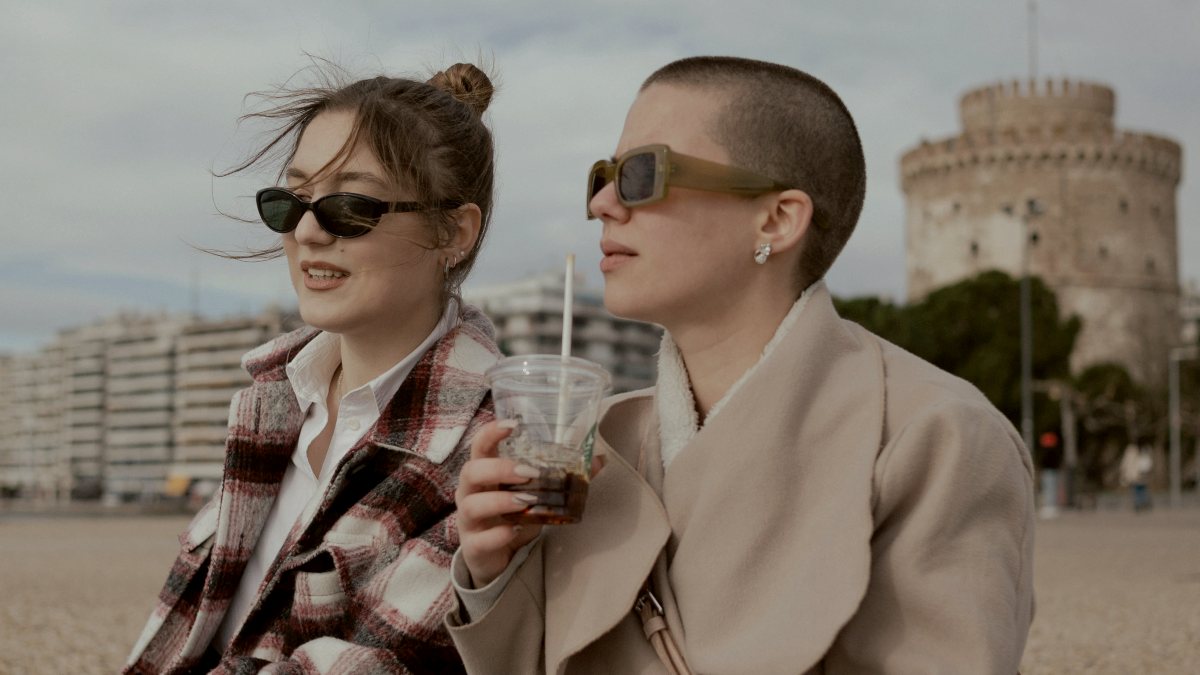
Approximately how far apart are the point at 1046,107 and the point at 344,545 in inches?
2328

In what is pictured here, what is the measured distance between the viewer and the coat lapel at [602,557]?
2.19 meters

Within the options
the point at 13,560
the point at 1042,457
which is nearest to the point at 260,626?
the point at 13,560

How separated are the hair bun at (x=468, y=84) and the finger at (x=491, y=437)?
132cm

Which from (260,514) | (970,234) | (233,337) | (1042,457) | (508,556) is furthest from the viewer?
(233,337)

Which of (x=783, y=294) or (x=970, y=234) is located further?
(x=970, y=234)

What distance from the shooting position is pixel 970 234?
181 feet

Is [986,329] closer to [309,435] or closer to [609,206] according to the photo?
[309,435]

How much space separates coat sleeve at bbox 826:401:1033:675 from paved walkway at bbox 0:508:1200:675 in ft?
17.9

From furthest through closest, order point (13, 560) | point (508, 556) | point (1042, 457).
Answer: point (1042, 457) < point (13, 560) < point (508, 556)

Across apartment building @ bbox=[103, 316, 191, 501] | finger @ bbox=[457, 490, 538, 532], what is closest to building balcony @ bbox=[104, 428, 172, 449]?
apartment building @ bbox=[103, 316, 191, 501]

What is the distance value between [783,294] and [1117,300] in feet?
190

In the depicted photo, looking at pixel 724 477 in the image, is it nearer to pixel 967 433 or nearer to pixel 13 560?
pixel 967 433

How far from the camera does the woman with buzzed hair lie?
80.9 inches

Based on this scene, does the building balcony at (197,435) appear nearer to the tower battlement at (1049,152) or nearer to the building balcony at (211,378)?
the building balcony at (211,378)
